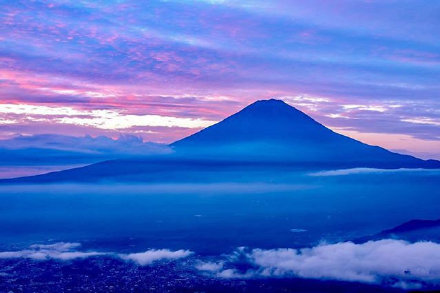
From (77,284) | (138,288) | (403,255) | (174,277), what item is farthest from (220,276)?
(403,255)

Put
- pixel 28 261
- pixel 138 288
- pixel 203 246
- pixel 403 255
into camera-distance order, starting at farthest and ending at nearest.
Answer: pixel 203 246 → pixel 403 255 → pixel 28 261 → pixel 138 288

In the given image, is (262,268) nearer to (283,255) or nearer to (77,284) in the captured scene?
(283,255)

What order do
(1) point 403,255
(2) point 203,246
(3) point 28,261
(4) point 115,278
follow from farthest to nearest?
1. (2) point 203,246
2. (1) point 403,255
3. (3) point 28,261
4. (4) point 115,278

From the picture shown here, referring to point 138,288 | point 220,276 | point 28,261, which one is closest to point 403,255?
point 220,276

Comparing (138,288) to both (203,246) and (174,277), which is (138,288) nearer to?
(174,277)

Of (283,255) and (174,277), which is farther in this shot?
(283,255)

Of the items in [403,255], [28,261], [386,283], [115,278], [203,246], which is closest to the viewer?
[115,278]

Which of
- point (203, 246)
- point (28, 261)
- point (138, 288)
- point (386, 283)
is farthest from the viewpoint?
point (203, 246)

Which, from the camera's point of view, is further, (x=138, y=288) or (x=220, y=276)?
(x=220, y=276)

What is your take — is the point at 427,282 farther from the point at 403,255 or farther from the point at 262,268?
Result: the point at 262,268
